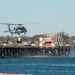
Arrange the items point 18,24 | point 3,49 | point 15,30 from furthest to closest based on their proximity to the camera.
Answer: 1. point 3,49
2. point 15,30
3. point 18,24

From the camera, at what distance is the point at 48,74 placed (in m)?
81.4

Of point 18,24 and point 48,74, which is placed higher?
point 18,24

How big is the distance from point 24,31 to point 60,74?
3497 inches

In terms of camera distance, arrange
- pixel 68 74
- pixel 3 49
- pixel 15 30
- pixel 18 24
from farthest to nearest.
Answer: pixel 3 49, pixel 15 30, pixel 18 24, pixel 68 74

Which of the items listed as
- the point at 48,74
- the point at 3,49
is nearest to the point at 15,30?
the point at 3,49

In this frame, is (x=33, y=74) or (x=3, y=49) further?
(x=3, y=49)

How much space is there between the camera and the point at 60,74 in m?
81.2

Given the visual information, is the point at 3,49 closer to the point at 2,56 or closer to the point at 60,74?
the point at 2,56

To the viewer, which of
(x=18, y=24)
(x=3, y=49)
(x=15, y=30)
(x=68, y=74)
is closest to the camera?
(x=68, y=74)

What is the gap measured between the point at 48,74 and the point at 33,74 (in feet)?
6.28

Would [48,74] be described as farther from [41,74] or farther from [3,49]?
Answer: [3,49]

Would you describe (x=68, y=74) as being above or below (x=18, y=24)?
below

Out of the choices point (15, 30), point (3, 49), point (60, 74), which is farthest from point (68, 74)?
point (3, 49)

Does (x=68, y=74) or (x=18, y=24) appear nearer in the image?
(x=68, y=74)
